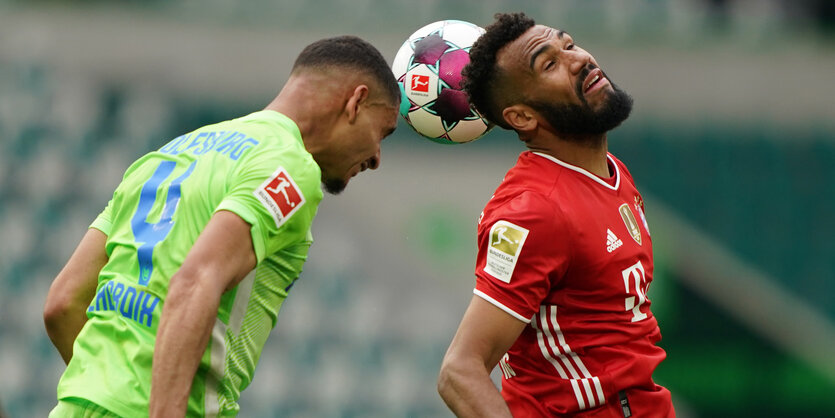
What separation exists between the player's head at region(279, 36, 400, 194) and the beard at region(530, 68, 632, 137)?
540mm

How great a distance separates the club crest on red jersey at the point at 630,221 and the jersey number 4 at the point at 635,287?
0.34 feet

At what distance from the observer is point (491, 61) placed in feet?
13.0

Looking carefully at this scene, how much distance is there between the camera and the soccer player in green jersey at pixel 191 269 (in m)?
2.91

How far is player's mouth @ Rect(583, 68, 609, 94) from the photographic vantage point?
12.6ft

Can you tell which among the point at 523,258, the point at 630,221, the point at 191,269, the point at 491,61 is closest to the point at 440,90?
the point at 491,61

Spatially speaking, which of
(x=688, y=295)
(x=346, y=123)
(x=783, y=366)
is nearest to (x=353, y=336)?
(x=688, y=295)

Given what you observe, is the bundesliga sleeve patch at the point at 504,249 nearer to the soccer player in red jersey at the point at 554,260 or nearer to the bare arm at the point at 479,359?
the soccer player in red jersey at the point at 554,260

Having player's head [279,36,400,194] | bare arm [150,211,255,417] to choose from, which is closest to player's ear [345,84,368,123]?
player's head [279,36,400,194]

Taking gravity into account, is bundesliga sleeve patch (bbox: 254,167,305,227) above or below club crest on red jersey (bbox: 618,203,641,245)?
above

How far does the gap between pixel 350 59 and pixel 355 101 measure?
0.16 metres

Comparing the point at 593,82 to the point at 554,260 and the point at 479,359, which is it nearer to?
the point at 554,260

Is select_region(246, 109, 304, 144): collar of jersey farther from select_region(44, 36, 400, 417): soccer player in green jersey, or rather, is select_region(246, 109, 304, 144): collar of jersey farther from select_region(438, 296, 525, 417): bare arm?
select_region(438, 296, 525, 417): bare arm

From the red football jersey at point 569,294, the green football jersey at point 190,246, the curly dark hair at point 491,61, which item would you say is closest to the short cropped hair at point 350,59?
the curly dark hair at point 491,61

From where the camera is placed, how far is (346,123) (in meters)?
3.75
